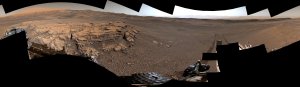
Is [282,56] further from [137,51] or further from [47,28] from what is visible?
[47,28]

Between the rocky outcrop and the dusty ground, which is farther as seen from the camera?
the rocky outcrop

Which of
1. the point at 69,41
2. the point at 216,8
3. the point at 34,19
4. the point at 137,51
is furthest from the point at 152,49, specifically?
the point at 216,8

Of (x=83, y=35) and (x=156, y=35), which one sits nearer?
(x=83, y=35)

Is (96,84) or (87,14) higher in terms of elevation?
(96,84)

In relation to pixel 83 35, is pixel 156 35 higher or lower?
lower

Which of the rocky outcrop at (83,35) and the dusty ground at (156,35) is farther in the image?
the rocky outcrop at (83,35)
